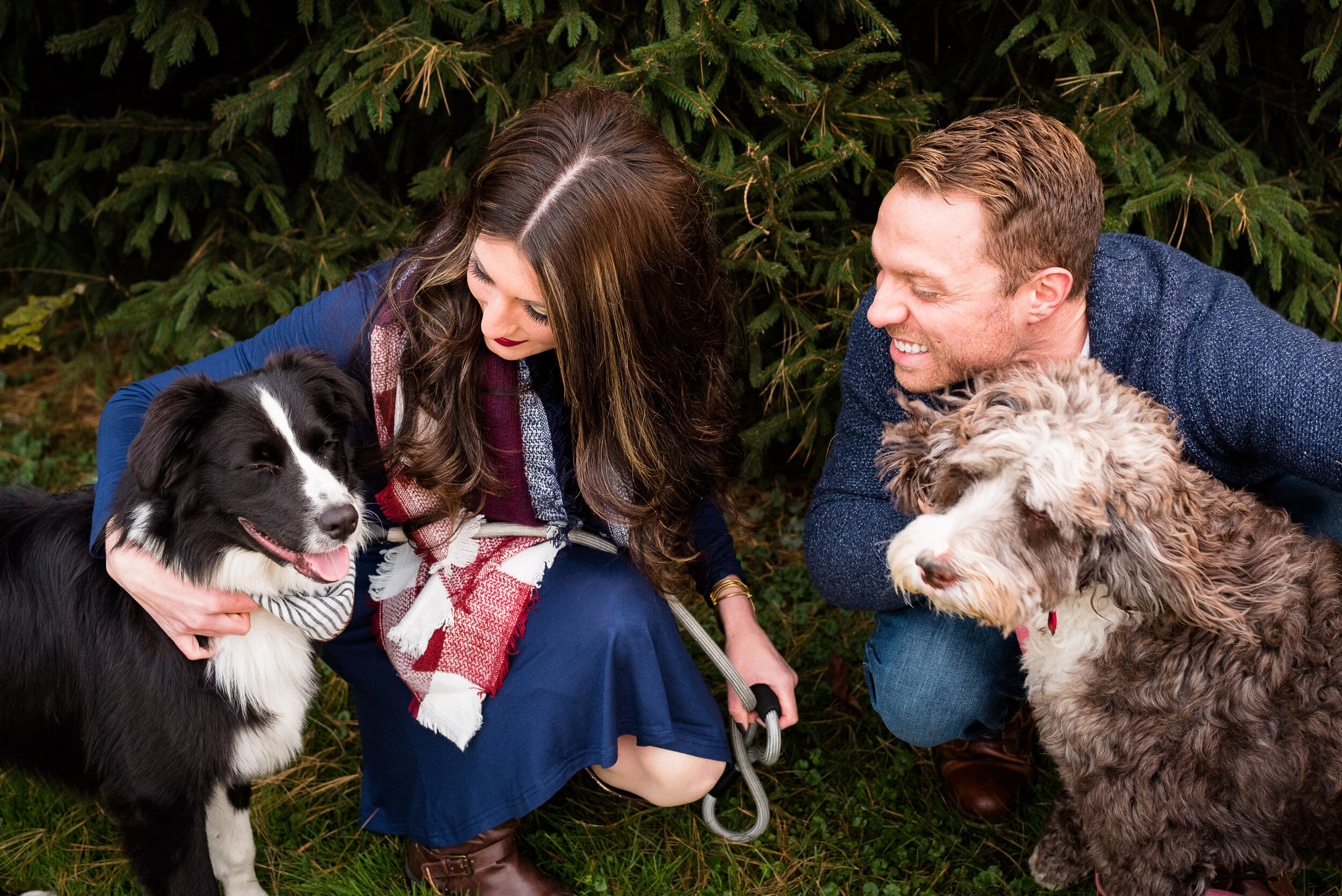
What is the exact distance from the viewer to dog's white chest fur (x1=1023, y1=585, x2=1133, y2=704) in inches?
80.9

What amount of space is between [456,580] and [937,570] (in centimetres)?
123

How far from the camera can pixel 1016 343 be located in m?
2.33

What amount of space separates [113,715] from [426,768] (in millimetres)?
721

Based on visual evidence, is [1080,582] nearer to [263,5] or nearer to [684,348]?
[684,348]

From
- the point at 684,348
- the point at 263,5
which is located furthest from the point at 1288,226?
the point at 263,5

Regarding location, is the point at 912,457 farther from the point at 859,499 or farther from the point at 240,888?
the point at 240,888

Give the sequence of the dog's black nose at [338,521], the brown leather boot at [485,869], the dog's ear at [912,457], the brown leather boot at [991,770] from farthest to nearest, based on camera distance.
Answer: the brown leather boot at [991,770]
the brown leather boot at [485,869]
the dog's ear at [912,457]
the dog's black nose at [338,521]

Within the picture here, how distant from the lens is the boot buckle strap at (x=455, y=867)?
8.03ft

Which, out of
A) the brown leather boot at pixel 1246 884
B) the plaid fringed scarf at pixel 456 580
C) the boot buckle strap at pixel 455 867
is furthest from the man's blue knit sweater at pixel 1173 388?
the boot buckle strap at pixel 455 867

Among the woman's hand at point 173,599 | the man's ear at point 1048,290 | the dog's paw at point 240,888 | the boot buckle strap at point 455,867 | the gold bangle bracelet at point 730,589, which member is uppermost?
the man's ear at point 1048,290

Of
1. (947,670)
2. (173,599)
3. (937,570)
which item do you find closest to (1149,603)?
(937,570)

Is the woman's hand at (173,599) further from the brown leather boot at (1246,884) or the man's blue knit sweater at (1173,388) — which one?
the brown leather boot at (1246,884)

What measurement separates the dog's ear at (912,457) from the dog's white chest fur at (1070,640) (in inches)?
14.6

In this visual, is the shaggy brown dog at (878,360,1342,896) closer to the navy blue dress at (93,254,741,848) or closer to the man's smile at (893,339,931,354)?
the man's smile at (893,339,931,354)
